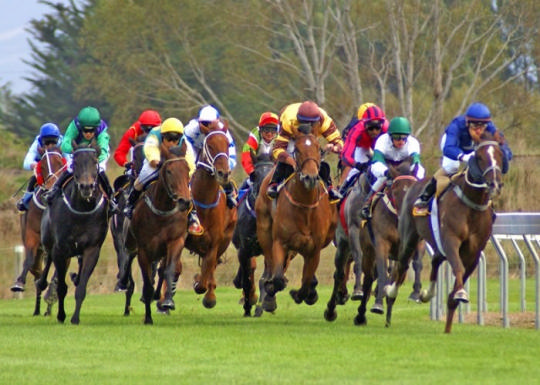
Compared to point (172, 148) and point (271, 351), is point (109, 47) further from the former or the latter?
point (271, 351)

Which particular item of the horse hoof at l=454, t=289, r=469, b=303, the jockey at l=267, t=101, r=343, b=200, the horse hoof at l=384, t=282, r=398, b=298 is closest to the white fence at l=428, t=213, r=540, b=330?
the horse hoof at l=384, t=282, r=398, b=298

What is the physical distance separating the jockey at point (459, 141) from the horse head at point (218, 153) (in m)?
2.25

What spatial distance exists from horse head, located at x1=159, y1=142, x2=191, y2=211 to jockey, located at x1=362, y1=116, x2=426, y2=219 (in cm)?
218

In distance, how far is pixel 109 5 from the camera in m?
45.6

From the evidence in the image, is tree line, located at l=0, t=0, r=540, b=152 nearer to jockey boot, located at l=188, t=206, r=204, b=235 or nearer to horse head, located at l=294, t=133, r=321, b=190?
jockey boot, located at l=188, t=206, r=204, b=235

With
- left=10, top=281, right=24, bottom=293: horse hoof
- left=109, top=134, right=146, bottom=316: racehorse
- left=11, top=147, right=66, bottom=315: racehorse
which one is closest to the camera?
left=109, top=134, right=146, bottom=316: racehorse

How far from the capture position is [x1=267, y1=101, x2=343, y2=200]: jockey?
16.1 m

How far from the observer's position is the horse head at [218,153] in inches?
639

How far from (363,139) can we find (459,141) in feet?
8.99

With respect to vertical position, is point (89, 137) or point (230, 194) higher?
point (89, 137)

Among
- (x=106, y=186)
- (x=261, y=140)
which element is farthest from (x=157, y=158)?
(x=261, y=140)

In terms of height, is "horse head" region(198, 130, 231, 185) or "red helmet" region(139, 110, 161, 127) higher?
"red helmet" region(139, 110, 161, 127)

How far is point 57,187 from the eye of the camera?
16.8 m

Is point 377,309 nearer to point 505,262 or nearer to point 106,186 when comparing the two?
point 505,262
